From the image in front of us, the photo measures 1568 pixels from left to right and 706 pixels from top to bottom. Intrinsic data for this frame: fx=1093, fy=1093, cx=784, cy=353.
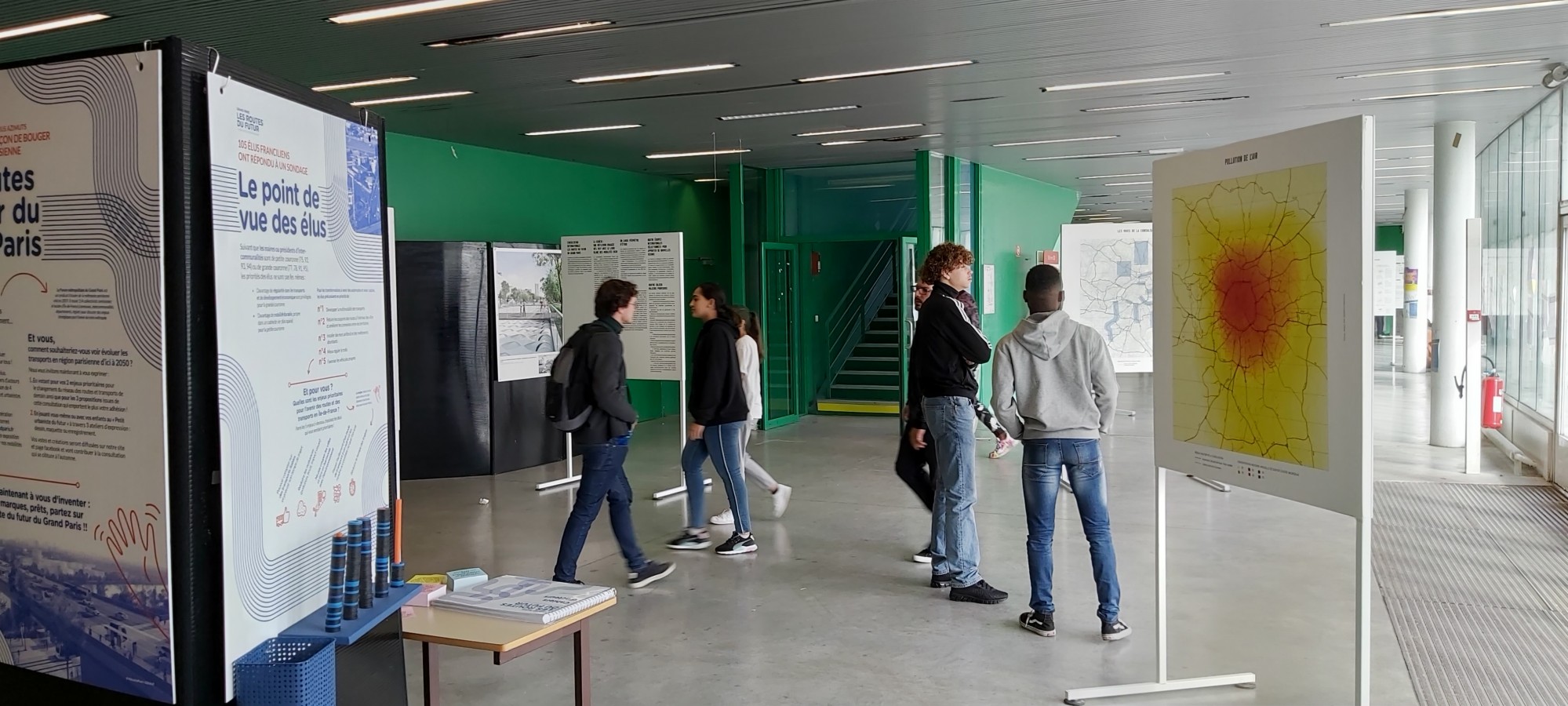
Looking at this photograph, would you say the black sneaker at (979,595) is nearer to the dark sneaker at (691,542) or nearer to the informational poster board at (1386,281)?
the dark sneaker at (691,542)

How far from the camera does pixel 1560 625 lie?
5.25 metres

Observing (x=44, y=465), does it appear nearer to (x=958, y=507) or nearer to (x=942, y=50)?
(x=958, y=507)

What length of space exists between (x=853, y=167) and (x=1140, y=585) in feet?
28.6

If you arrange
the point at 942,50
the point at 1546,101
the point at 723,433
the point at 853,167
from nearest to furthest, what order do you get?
the point at 723,433 < the point at 942,50 < the point at 1546,101 < the point at 853,167

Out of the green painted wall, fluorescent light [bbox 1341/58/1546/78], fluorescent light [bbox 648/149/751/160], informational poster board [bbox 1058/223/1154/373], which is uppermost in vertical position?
fluorescent light [bbox 648/149/751/160]

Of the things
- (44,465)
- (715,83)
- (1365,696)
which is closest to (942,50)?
(715,83)

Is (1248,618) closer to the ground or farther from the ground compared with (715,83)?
closer to the ground

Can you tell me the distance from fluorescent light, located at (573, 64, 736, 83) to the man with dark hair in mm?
2498

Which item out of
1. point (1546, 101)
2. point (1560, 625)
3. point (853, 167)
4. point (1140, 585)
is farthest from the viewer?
point (853, 167)

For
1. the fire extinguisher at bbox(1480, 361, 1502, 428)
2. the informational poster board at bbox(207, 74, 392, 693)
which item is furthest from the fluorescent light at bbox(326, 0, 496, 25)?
the fire extinguisher at bbox(1480, 361, 1502, 428)

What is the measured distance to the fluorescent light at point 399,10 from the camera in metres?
5.87

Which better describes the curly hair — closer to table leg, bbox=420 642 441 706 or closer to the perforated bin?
table leg, bbox=420 642 441 706

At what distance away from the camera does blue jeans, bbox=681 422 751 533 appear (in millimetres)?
6672

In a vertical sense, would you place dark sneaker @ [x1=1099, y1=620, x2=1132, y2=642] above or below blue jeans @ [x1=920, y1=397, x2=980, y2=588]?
below
